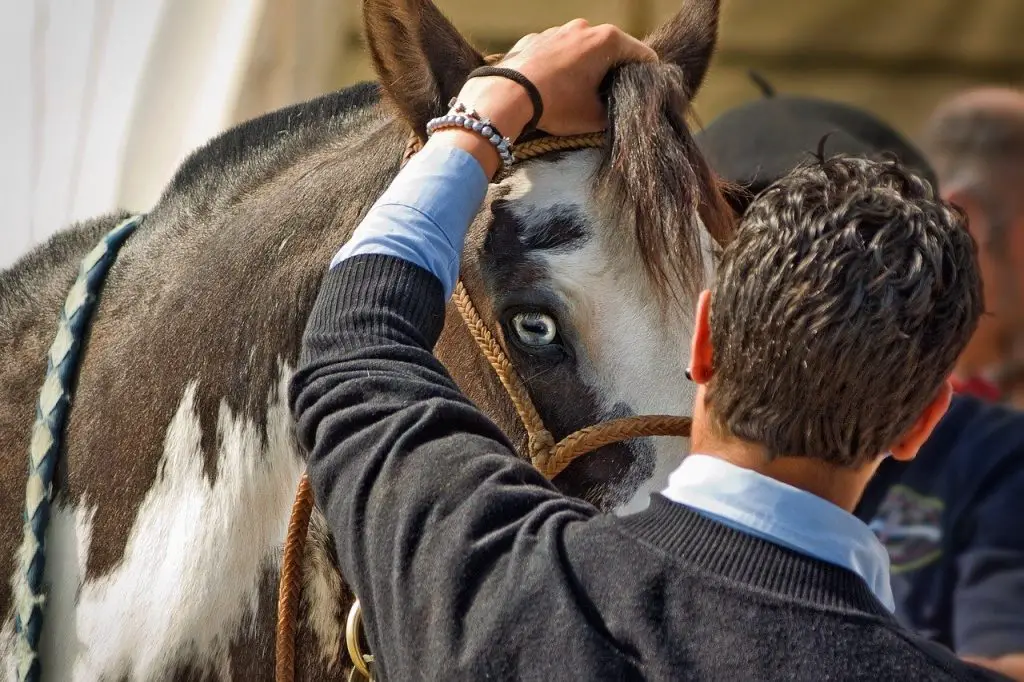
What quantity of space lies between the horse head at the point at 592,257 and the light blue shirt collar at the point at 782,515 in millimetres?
336

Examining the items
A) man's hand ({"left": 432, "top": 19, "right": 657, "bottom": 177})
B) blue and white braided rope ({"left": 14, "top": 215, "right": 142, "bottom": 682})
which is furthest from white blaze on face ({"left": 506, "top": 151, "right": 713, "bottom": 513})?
blue and white braided rope ({"left": 14, "top": 215, "right": 142, "bottom": 682})

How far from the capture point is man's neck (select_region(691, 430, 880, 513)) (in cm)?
79

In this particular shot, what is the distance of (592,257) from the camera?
3.79 ft

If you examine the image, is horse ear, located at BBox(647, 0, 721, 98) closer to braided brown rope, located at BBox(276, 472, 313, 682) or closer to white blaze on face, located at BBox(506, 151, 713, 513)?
white blaze on face, located at BBox(506, 151, 713, 513)

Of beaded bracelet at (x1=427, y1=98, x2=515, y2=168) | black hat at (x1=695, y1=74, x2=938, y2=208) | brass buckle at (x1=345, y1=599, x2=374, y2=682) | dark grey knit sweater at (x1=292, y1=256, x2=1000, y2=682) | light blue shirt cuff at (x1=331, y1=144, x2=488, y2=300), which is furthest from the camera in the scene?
black hat at (x1=695, y1=74, x2=938, y2=208)

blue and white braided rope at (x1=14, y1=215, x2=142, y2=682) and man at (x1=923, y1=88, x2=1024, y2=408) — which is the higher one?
blue and white braided rope at (x1=14, y1=215, x2=142, y2=682)

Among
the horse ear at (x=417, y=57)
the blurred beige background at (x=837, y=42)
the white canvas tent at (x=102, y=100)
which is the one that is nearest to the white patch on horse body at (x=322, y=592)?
the horse ear at (x=417, y=57)

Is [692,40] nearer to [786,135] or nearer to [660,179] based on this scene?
[660,179]

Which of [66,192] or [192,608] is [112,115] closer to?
[66,192]

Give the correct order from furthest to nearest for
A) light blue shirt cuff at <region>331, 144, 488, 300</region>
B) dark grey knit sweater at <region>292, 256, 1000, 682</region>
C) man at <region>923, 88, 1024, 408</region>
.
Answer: man at <region>923, 88, 1024, 408</region>, light blue shirt cuff at <region>331, 144, 488, 300</region>, dark grey knit sweater at <region>292, 256, 1000, 682</region>

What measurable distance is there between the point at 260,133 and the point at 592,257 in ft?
1.93

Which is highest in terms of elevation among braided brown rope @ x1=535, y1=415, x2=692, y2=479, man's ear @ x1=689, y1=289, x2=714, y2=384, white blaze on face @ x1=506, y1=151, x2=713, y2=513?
man's ear @ x1=689, y1=289, x2=714, y2=384

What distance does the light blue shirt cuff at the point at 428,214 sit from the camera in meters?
0.96

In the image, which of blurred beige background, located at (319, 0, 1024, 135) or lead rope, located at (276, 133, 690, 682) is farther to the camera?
blurred beige background, located at (319, 0, 1024, 135)
